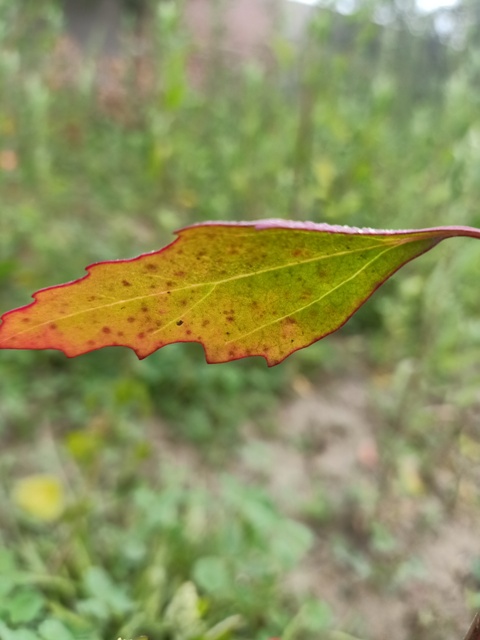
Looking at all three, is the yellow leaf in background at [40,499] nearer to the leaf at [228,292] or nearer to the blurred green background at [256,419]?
the blurred green background at [256,419]

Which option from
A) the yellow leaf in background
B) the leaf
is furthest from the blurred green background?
the leaf

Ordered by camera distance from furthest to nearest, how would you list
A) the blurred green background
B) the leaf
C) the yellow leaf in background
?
the yellow leaf in background, the blurred green background, the leaf

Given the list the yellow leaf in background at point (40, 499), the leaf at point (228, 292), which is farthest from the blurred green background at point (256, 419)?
the leaf at point (228, 292)

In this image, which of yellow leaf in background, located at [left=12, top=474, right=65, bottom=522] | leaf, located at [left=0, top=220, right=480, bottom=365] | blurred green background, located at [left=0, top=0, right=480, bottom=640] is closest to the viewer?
leaf, located at [left=0, top=220, right=480, bottom=365]

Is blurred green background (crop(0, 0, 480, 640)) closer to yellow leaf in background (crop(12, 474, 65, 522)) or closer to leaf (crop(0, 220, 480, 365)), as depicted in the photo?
yellow leaf in background (crop(12, 474, 65, 522))

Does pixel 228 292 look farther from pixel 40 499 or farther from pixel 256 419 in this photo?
pixel 256 419

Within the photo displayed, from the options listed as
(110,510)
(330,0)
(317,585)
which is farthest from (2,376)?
(330,0)
